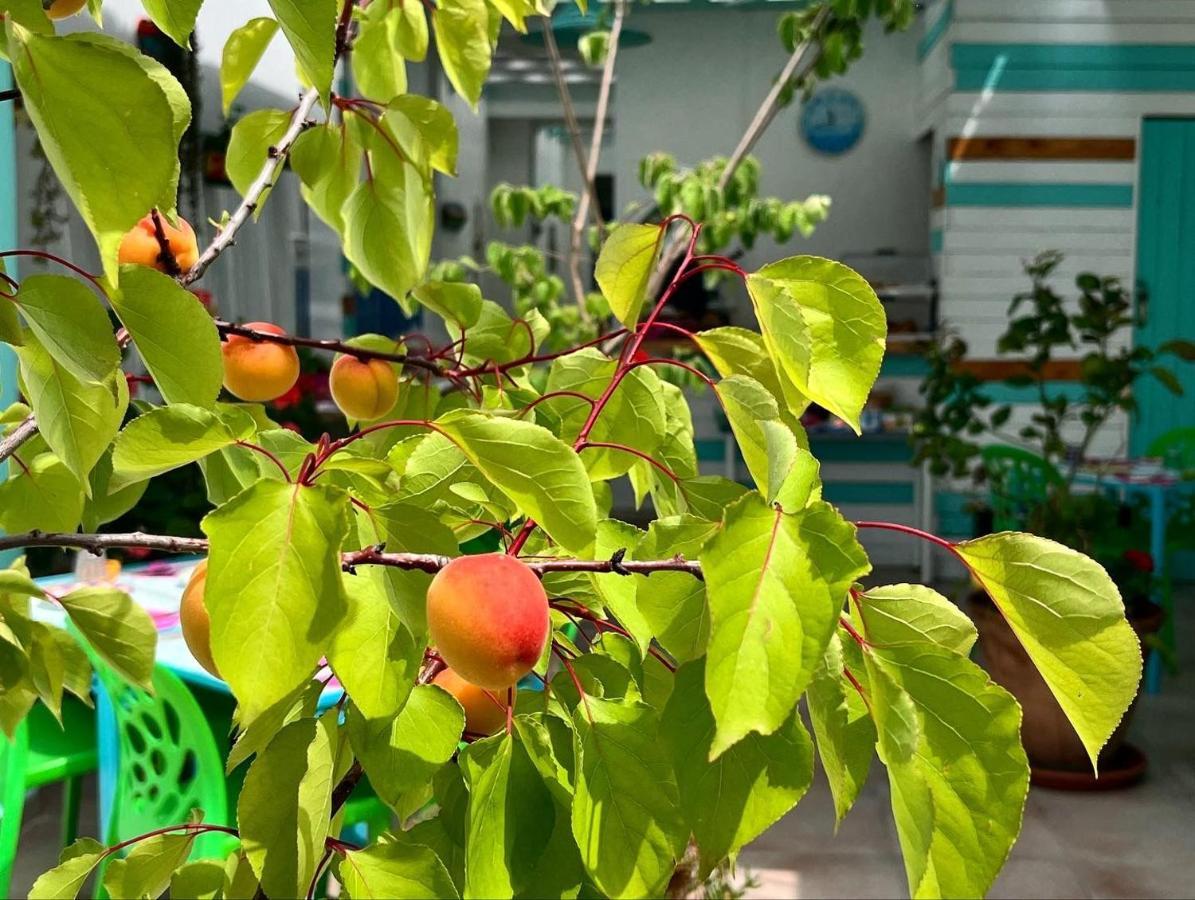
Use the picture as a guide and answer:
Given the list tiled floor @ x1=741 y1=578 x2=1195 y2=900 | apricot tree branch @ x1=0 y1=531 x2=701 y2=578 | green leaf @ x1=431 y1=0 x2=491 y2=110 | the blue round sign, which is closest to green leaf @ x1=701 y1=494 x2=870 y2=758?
A: apricot tree branch @ x1=0 y1=531 x2=701 y2=578

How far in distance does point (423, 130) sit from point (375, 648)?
0.46 m

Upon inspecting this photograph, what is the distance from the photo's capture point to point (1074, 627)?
47 centimetres

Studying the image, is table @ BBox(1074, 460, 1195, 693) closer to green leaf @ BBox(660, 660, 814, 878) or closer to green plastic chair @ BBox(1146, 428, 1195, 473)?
green plastic chair @ BBox(1146, 428, 1195, 473)

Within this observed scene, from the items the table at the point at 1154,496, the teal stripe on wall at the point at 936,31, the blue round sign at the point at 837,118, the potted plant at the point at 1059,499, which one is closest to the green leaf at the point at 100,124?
the potted plant at the point at 1059,499

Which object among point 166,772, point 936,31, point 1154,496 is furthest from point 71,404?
point 936,31

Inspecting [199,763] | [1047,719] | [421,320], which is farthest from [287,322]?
[199,763]

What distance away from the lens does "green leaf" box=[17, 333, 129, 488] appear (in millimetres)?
513

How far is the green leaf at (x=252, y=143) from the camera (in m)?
0.89

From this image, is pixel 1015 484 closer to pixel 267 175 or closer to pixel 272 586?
pixel 267 175

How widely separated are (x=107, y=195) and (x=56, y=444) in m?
0.17

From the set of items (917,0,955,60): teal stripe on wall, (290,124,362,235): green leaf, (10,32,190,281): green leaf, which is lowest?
(10,32,190,281): green leaf

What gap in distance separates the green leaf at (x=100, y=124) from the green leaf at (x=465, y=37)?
1.80ft

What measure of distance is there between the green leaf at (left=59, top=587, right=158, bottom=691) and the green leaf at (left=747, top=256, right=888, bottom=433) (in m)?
0.40

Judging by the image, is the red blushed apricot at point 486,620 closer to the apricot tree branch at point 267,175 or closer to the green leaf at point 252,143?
the apricot tree branch at point 267,175
